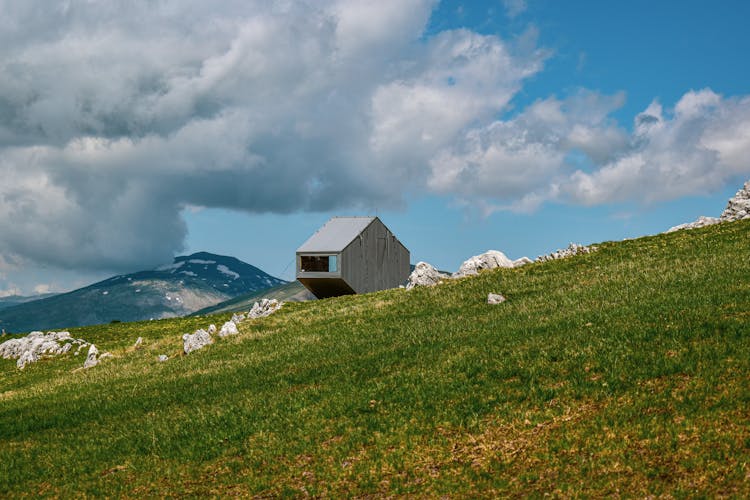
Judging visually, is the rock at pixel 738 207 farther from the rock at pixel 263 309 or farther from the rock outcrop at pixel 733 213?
the rock at pixel 263 309

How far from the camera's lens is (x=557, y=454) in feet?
43.2

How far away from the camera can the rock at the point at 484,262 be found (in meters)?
46.8

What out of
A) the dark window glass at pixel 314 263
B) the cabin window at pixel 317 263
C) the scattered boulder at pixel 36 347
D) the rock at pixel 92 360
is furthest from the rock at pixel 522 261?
the scattered boulder at pixel 36 347

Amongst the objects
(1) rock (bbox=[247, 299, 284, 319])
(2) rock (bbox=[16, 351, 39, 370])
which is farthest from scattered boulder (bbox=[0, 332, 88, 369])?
(1) rock (bbox=[247, 299, 284, 319])

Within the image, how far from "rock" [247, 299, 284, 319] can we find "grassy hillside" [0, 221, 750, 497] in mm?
13251

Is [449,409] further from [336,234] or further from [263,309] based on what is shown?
[336,234]

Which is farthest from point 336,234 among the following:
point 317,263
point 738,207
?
point 738,207

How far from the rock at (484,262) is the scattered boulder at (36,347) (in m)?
28.9

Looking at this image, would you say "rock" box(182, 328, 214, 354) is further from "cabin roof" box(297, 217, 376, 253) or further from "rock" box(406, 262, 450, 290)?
"cabin roof" box(297, 217, 376, 253)

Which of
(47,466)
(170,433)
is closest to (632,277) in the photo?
(170,433)

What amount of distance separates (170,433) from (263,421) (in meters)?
2.91

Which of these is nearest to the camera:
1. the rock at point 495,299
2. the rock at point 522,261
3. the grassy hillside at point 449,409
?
the grassy hillside at point 449,409

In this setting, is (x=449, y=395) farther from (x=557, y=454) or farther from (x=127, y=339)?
(x=127, y=339)

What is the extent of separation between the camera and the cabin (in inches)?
2479
